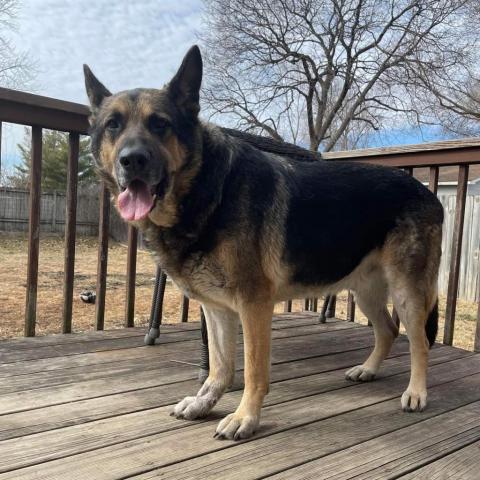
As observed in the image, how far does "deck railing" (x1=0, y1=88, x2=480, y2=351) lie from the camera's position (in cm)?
290

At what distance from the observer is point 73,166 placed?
3.20m

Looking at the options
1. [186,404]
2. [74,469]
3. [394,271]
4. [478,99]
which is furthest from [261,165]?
[478,99]

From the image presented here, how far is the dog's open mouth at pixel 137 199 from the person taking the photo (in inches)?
77.3

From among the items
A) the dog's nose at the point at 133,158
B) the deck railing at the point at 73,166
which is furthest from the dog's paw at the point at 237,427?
the deck railing at the point at 73,166

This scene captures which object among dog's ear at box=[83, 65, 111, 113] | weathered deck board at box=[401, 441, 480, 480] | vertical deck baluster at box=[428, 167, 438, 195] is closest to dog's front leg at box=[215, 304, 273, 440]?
weathered deck board at box=[401, 441, 480, 480]

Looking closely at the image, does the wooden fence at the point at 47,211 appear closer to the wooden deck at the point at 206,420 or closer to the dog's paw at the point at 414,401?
the wooden deck at the point at 206,420

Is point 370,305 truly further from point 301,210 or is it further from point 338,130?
point 338,130

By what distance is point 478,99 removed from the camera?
15.4 m

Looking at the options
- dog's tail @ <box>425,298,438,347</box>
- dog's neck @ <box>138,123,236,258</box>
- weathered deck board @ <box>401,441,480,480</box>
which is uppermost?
dog's neck @ <box>138,123,236,258</box>

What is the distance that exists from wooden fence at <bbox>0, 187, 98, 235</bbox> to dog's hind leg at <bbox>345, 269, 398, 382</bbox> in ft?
55.8

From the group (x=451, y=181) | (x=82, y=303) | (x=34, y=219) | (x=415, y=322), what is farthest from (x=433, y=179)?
(x=451, y=181)

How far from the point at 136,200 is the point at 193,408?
875mm

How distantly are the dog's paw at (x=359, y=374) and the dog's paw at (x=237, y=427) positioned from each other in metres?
0.88

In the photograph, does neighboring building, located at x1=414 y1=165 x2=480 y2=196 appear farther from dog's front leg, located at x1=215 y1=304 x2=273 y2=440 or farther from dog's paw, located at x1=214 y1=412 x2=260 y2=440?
dog's paw, located at x1=214 y1=412 x2=260 y2=440
